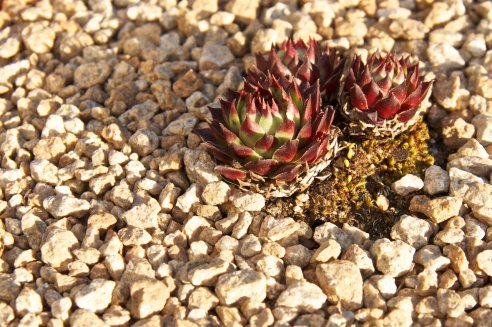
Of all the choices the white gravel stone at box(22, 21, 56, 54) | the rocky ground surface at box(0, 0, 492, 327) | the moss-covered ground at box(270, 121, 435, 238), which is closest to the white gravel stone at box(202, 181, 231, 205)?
the rocky ground surface at box(0, 0, 492, 327)

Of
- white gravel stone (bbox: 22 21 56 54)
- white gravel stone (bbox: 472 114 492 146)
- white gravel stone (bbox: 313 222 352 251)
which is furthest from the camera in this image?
white gravel stone (bbox: 22 21 56 54)

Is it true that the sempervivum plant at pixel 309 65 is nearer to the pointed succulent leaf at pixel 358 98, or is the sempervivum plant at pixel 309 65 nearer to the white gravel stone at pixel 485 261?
the pointed succulent leaf at pixel 358 98

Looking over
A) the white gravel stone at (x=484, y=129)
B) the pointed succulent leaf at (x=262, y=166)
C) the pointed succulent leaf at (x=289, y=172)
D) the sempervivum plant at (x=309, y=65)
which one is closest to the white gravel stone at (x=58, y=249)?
the pointed succulent leaf at (x=262, y=166)

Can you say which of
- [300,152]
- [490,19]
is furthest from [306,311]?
[490,19]

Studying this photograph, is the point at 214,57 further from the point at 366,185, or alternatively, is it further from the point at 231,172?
the point at 366,185

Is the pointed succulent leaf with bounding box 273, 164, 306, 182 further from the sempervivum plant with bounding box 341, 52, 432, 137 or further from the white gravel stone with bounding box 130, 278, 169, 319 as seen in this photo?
the white gravel stone with bounding box 130, 278, 169, 319

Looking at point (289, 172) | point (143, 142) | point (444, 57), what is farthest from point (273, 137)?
point (444, 57)
